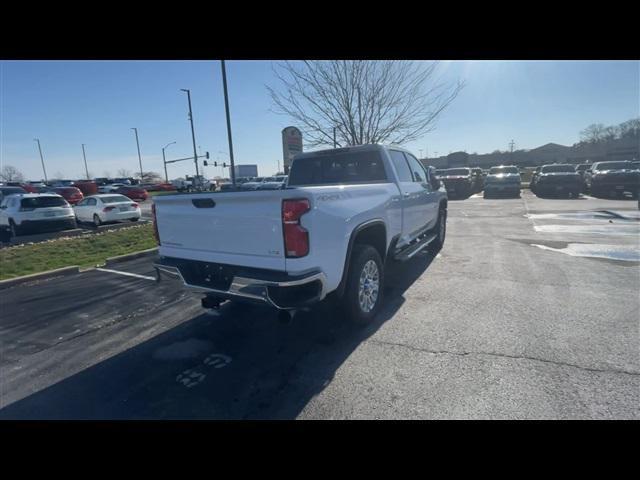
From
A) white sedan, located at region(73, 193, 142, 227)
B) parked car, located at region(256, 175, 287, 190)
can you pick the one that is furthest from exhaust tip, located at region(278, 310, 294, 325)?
white sedan, located at region(73, 193, 142, 227)

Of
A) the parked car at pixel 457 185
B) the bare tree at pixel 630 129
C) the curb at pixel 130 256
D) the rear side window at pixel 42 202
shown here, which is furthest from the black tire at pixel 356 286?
the bare tree at pixel 630 129

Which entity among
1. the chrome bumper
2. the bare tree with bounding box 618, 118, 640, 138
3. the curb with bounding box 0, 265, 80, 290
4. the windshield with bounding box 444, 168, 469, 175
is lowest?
the curb with bounding box 0, 265, 80, 290

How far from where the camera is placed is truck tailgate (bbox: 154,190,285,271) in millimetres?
2914

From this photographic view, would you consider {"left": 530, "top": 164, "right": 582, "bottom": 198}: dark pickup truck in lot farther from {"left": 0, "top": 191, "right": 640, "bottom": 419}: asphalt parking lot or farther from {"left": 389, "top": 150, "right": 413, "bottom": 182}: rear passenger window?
{"left": 389, "top": 150, "right": 413, "bottom": 182}: rear passenger window

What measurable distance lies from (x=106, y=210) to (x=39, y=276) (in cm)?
835

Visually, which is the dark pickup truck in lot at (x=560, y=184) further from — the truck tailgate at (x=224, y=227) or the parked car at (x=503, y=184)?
the truck tailgate at (x=224, y=227)

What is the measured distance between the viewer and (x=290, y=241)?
284 cm

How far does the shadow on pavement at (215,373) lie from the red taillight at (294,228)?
1.13 metres

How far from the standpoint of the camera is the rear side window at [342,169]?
16.1 feet

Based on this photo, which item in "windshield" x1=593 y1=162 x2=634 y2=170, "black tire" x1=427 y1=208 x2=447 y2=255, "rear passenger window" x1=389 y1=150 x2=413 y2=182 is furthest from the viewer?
"windshield" x1=593 y1=162 x2=634 y2=170

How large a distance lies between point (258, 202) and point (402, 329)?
2.17m

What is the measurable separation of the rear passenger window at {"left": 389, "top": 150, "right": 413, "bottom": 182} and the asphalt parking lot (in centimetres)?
170
